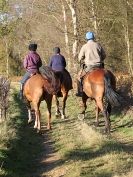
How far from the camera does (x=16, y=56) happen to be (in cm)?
6406

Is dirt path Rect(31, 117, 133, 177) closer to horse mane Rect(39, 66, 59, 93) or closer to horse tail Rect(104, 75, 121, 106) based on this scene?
horse tail Rect(104, 75, 121, 106)

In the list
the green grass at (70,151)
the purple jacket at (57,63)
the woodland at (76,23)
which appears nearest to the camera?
the green grass at (70,151)

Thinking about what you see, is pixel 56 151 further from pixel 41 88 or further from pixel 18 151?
Result: pixel 41 88

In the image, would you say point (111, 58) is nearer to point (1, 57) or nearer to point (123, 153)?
point (123, 153)

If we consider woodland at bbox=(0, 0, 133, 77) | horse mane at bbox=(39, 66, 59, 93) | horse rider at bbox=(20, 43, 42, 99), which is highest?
woodland at bbox=(0, 0, 133, 77)

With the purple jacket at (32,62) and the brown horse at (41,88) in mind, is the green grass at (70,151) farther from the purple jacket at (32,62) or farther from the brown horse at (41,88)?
the purple jacket at (32,62)

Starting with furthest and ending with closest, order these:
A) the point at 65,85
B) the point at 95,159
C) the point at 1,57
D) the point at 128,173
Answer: the point at 1,57 < the point at 65,85 < the point at 95,159 < the point at 128,173

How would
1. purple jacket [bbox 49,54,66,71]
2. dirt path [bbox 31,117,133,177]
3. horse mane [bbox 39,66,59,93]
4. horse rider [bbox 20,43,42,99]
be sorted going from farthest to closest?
purple jacket [bbox 49,54,66,71] < horse rider [bbox 20,43,42,99] < horse mane [bbox 39,66,59,93] < dirt path [bbox 31,117,133,177]

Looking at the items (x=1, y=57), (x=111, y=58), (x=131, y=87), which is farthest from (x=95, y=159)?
(x=1, y=57)

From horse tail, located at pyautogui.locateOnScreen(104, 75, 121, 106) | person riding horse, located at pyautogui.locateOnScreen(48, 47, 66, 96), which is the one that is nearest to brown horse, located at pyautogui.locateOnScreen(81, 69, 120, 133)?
horse tail, located at pyautogui.locateOnScreen(104, 75, 121, 106)

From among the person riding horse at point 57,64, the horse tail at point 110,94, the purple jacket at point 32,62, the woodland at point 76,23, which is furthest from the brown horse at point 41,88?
the woodland at point 76,23

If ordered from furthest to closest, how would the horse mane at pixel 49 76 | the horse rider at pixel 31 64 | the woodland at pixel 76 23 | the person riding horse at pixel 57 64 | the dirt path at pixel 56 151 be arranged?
the woodland at pixel 76 23, the person riding horse at pixel 57 64, the horse rider at pixel 31 64, the horse mane at pixel 49 76, the dirt path at pixel 56 151

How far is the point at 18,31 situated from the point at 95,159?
111 ft

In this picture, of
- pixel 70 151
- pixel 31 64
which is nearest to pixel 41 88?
pixel 31 64
